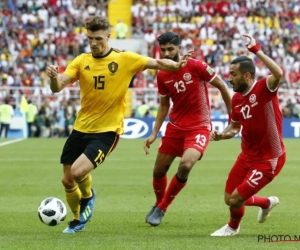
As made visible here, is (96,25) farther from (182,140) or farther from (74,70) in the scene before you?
(182,140)

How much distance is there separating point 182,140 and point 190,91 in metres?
0.67

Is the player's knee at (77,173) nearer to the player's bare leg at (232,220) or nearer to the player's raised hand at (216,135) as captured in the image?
the player's bare leg at (232,220)

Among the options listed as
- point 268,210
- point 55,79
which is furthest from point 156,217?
point 55,79

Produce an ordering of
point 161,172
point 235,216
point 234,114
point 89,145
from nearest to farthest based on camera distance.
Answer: point 235,216, point 234,114, point 89,145, point 161,172

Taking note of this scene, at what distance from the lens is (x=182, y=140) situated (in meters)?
11.4

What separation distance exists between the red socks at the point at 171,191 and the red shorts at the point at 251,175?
134cm

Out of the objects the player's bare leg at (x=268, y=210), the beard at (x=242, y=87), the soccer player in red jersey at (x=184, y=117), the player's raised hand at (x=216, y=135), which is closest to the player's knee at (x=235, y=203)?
the player's bare leg at (x=268, y=210)

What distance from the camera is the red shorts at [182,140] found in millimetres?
11188

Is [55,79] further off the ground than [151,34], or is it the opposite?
[55,79]

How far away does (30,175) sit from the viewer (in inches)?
733

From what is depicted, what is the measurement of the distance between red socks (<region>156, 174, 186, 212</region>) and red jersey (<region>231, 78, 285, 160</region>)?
1603mm

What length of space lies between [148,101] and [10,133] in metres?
5.98

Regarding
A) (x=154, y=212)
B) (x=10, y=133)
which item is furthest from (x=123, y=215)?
(x=10, y=133)

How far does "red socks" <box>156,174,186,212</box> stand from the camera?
36.6ft
